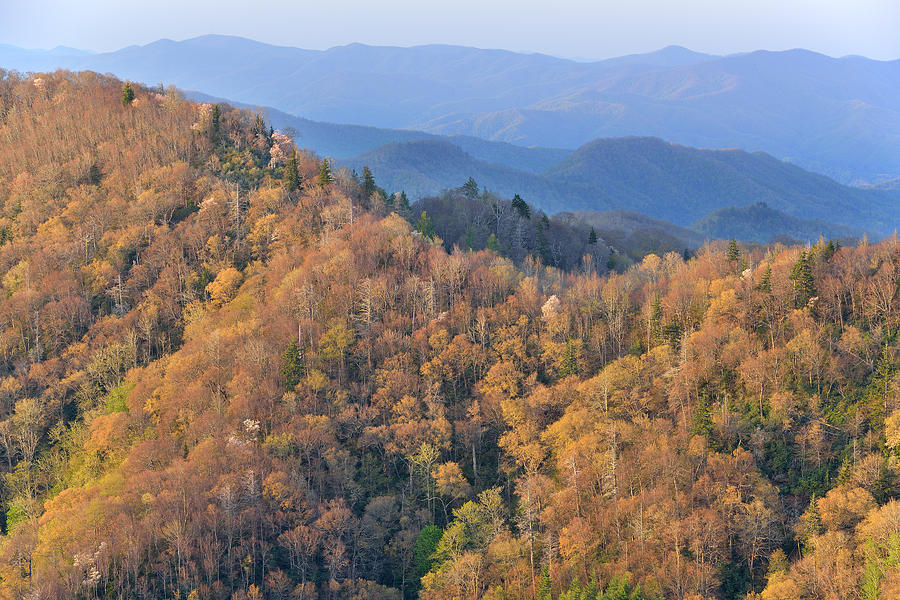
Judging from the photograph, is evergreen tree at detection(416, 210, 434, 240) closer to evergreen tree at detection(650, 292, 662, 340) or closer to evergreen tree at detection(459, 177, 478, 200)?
evergreen tree at detection(650, 292, 662, 340)

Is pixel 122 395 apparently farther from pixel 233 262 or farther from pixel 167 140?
pixel 167 140

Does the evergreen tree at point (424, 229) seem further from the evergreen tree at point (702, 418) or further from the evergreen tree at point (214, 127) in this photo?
the evergreen tree at point (702, 418)

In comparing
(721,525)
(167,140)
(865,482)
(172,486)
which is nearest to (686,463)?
(721,525)

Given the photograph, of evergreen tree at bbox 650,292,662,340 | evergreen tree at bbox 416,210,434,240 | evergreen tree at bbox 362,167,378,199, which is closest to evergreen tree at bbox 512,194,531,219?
evergreen tree at bbox 416,210,434,240

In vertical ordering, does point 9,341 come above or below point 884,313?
below

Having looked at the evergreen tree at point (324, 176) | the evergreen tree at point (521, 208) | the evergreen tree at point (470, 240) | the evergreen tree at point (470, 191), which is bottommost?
the evergreen tree at point (470, 240)

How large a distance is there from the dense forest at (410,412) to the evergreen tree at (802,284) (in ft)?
1.04

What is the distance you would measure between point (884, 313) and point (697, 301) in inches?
784

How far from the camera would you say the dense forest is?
66062 mm

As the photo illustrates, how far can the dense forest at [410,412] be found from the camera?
217 ft

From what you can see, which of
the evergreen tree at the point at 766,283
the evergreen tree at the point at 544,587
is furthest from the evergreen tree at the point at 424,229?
the evergreen tree at the point at 544,587

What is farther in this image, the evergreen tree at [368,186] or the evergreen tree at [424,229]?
the evergreen tree at [368,186]

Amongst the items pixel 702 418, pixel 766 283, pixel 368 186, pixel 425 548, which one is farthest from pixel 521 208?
pixel 425 548

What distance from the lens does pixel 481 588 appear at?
6669 cm
